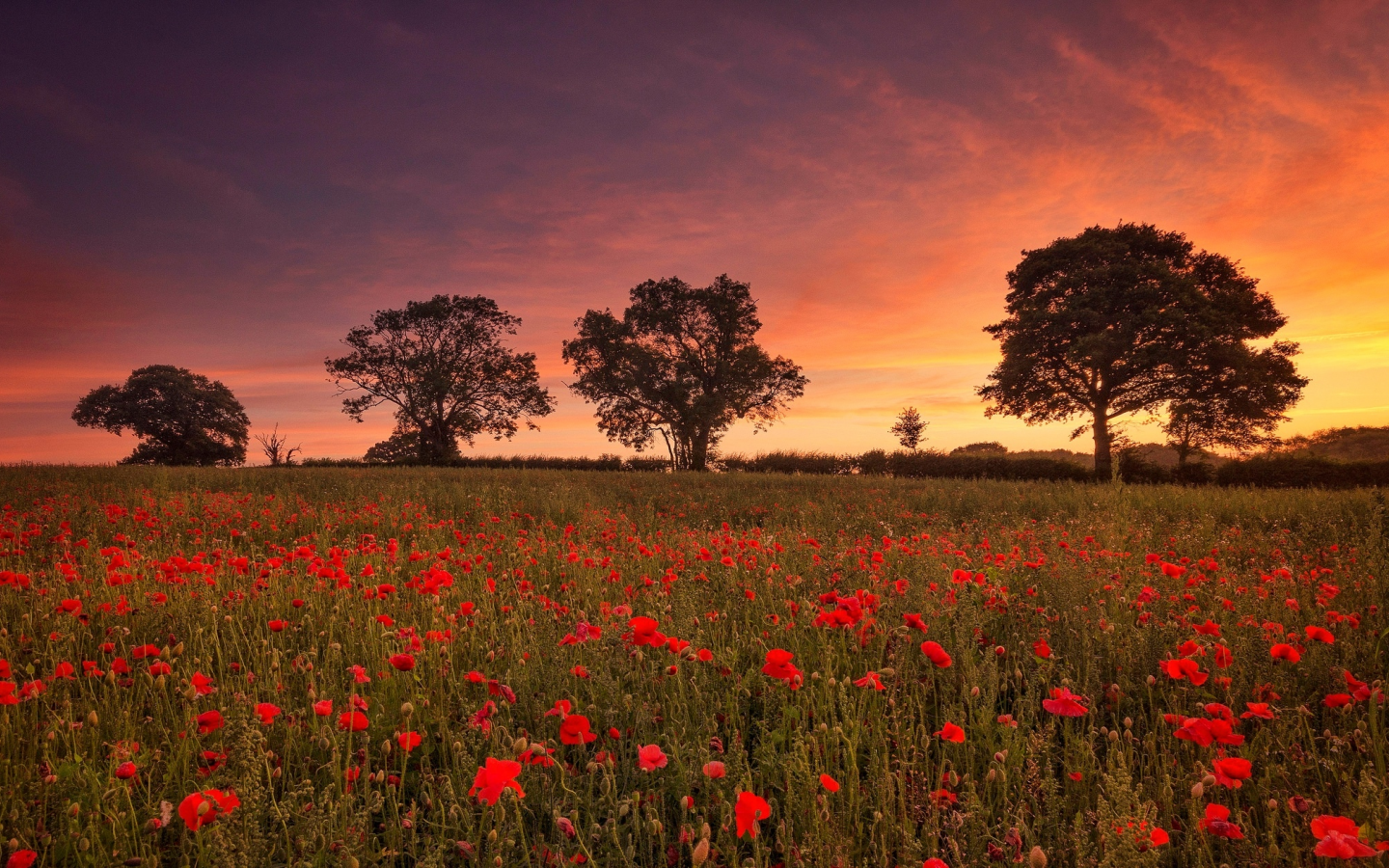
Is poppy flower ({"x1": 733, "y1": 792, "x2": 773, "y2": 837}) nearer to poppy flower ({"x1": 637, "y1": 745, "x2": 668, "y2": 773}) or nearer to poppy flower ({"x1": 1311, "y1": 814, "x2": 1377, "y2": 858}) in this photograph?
poppy flower ({"x1": 637, "y1": 745, "x2": 668, "y2": 773})

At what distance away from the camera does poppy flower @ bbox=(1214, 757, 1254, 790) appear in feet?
5.46

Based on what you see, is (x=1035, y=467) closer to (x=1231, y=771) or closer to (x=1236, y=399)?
(x=1236, y=399)

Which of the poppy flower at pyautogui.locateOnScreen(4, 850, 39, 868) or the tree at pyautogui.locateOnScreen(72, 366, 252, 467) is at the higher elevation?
the tree at pyautogui.locateOnScreen(72, 366, 252, 467)

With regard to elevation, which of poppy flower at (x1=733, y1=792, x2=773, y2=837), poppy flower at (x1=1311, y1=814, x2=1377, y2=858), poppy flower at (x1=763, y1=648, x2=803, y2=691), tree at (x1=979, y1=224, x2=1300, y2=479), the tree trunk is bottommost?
poppy flower at (x1=1311, y1=814, x2=1377, y2=858)

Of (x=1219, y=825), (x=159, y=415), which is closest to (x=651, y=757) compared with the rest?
(x=1219, y=825)

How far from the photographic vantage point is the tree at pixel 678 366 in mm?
34125

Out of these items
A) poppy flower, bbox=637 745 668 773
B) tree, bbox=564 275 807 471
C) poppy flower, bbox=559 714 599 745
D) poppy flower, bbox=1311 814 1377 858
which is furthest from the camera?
tree, bbox=564 275 807 471

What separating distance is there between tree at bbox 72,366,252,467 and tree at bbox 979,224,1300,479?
51858 millimetres

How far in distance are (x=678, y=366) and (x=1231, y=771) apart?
33.8 meters

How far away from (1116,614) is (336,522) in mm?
9017

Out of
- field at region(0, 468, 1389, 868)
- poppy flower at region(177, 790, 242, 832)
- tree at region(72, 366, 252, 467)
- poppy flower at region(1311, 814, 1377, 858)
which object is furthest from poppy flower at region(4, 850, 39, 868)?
tree at region(72, 366, 252, 467)

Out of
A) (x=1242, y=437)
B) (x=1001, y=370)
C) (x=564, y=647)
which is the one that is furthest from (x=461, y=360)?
(x=1242, y=437)

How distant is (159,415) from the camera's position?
42.9 metres

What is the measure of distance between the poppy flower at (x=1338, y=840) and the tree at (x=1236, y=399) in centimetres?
2940
